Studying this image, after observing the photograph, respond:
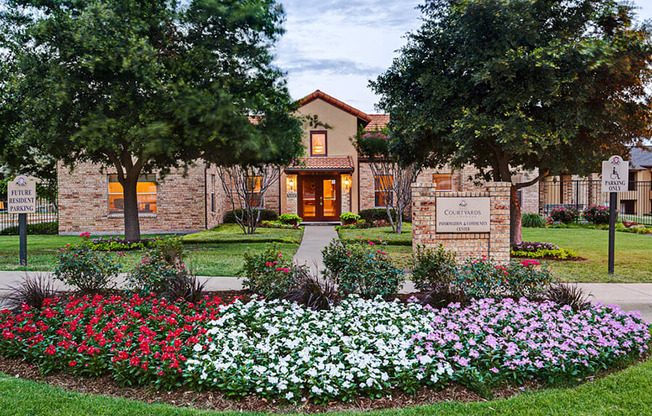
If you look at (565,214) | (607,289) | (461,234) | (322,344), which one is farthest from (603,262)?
(565,214)

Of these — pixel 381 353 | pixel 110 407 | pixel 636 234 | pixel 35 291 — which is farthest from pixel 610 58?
pixel 636 234

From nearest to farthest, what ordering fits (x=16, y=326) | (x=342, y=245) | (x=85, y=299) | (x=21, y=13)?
(x=16, y=326) → (x=85, y=299) → (x=342, y=245) → (x=21, y=13)

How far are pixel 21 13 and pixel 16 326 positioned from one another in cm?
1003

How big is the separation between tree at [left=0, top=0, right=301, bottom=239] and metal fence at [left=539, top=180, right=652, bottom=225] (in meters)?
18.8

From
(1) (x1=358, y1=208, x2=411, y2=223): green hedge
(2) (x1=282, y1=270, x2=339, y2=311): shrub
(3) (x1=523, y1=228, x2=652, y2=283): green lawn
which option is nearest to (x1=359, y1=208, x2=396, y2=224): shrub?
(1) (x1=358, y1=208, x2=411, y2=223): green hedge

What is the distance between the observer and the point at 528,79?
9273mm

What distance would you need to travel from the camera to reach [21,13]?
11102 mm

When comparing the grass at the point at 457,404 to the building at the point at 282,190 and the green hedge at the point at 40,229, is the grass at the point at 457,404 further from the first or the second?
the green hedge at the point at 40,229

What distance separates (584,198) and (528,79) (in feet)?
84.7

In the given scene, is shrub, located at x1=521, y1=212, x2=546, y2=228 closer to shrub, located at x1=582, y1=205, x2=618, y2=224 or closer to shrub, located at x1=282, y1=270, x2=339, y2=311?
shrub, located at x1=582, y1=205, x2=618, y2=224

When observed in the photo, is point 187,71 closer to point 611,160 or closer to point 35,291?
point 35,291

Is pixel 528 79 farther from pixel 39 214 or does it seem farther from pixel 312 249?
pixel 39 214

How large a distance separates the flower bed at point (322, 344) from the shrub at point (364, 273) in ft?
1.91

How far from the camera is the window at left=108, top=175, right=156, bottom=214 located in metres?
20.3
